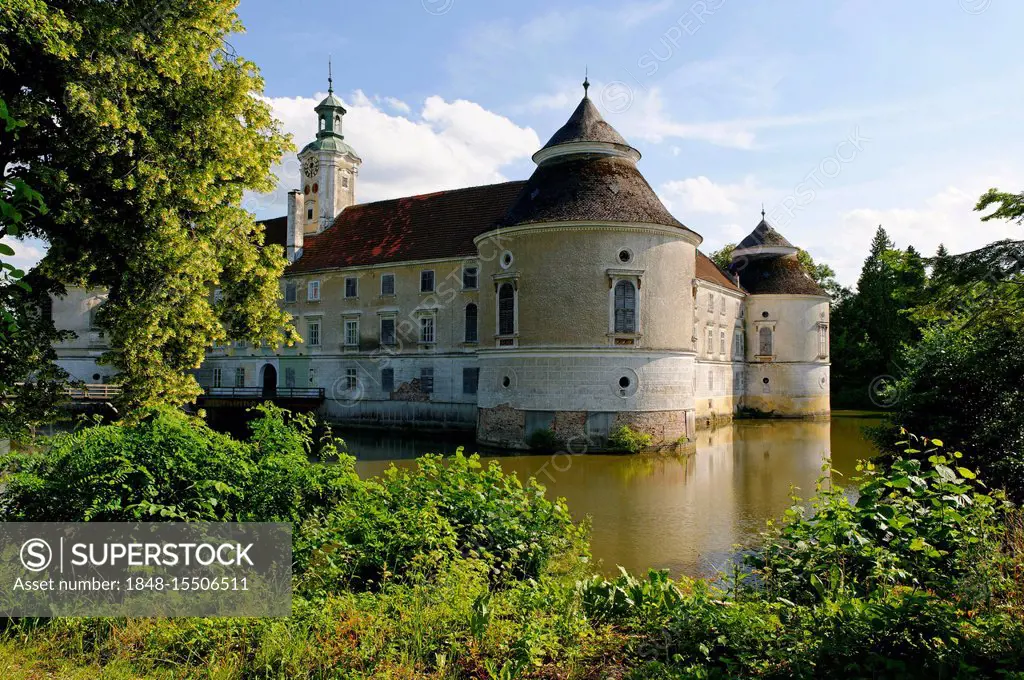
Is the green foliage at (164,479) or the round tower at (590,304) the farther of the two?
the round tower at (590,304)

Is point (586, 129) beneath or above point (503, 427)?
above

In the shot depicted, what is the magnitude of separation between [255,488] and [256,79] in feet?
28.4

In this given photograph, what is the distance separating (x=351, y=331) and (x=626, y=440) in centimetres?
1741

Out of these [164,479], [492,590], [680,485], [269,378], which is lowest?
[680,485]

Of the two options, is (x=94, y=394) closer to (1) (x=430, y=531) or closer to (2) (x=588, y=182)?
(2) (x=588, y=182)

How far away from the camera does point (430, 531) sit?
22.7 feet

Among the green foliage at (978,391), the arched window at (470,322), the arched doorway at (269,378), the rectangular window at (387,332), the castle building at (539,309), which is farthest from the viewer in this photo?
the arched doorway at (269,378)

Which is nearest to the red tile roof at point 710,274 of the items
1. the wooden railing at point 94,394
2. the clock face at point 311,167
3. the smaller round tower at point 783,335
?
the smaller round tower at point 783,335

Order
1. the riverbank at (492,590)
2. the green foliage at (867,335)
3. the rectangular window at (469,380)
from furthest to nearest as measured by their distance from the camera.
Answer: the green foliage at (867,335) → the rectangular window at (469,380) → the riverbank at (492,590)

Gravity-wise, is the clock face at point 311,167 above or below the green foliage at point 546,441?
above

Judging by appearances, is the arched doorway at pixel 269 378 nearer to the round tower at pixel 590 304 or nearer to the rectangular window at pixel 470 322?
the rectangular window at pixel 470 322

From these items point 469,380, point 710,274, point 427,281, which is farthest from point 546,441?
point 710,274

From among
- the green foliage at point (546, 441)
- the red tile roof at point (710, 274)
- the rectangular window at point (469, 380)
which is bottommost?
the green foliage at point (546, 441)

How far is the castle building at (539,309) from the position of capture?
23.0 metres
